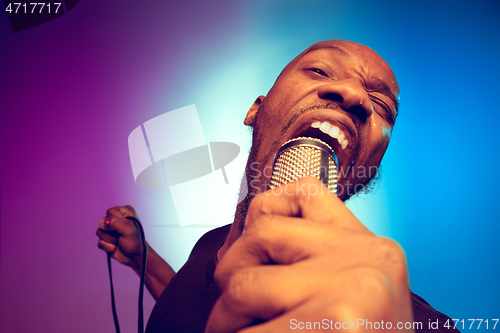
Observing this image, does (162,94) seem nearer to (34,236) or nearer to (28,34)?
(28,34)

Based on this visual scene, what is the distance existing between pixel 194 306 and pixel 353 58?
130 cm

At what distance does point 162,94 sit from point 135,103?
201mm

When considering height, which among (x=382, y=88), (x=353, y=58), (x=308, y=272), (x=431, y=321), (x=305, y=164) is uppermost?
(x=353, y=58)

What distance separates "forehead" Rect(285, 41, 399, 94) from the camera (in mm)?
1227

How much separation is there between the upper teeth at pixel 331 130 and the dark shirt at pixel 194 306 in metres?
0.61

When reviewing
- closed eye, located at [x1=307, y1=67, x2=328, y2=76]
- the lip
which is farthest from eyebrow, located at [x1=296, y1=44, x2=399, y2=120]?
the lip

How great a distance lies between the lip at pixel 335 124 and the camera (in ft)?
3.08

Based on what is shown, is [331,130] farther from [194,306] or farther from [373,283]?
[194,306]

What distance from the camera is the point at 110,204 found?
5.90ft

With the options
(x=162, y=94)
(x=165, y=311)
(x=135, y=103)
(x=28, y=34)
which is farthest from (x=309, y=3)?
(x=165, y=311)

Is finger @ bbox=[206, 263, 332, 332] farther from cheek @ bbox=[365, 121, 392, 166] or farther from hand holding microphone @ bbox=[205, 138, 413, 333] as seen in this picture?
cheek @ bbox=[365, 121, 392, 166]

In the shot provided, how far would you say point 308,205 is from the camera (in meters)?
0.37

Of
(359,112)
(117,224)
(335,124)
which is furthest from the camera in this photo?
(117,224)

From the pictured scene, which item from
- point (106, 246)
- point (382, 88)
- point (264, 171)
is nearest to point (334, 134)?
point (264, 171)
